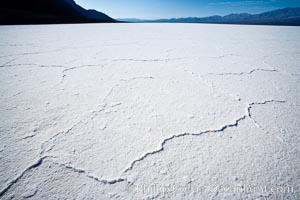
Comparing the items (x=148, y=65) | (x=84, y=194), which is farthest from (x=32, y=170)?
(x=148, y=65)

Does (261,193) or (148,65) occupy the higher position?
(148,65)

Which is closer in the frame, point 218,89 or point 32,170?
point 32,170

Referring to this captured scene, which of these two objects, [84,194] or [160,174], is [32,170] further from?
[160,174]

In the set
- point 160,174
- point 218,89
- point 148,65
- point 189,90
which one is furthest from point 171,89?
point 160,174

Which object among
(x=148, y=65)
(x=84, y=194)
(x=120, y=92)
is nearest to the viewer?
(x=84, y=194)

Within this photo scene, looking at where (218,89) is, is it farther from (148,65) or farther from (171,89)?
(148,65)

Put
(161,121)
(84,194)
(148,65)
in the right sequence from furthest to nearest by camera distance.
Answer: (148,65) < (161,121) < (84,194)
